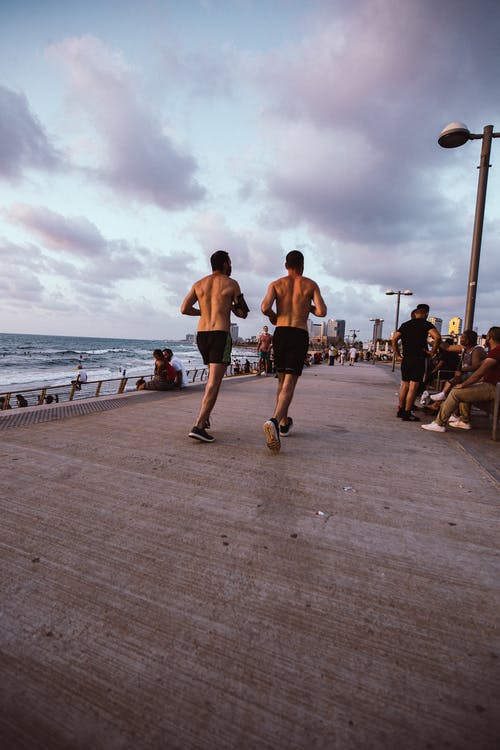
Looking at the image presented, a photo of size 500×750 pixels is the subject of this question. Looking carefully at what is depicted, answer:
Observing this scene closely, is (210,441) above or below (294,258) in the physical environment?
below

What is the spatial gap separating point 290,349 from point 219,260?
1.25 m

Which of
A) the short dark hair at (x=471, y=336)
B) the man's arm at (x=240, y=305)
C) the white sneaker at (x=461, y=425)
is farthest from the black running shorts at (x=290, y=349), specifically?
the short dark hair at (x=471, y=336)

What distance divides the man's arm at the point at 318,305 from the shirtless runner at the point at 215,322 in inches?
30.1

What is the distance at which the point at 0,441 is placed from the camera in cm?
332

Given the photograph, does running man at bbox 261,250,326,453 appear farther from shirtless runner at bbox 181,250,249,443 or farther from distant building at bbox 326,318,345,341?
distant building at bbox 326,318,345,341

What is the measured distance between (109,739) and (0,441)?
3203mm

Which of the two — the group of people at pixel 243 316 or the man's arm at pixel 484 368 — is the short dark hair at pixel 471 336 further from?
the group of people at pixel 243 316

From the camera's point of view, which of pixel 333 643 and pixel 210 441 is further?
pixel 210 441

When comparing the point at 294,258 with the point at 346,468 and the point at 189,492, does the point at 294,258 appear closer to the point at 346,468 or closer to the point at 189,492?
the point at 346,468

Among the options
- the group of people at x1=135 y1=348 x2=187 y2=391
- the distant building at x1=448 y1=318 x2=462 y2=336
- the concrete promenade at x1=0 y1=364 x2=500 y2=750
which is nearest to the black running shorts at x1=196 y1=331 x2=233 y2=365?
the concrete promenade at x1=0 y1=364 x2=500 y2=750

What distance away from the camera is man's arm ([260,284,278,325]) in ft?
12.1

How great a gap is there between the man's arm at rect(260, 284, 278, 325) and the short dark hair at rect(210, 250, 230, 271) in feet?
1.88

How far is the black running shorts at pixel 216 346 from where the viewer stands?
11.8 feet

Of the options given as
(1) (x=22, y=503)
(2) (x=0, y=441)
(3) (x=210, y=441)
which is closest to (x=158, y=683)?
(1) (x=22, y=503)
